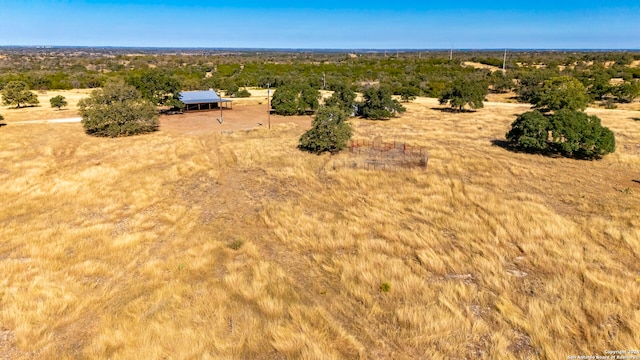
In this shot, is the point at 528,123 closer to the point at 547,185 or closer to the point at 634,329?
the point at 547,185

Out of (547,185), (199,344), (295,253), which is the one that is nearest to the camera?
(199,344)

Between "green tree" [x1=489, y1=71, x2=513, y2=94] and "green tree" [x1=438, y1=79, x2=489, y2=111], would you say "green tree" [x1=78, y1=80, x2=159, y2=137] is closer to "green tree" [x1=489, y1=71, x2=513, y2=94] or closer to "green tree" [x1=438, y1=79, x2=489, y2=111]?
"green tree" [x1=438, y1=79, x2=489, y2=111]

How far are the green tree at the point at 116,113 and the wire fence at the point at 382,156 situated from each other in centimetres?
2145

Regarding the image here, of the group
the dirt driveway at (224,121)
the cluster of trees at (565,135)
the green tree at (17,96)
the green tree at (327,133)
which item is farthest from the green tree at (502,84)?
the green tree at (17,96)

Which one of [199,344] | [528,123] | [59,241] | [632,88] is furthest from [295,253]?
[632,88]

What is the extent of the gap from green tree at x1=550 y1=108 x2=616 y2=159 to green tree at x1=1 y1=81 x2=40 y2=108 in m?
64.4

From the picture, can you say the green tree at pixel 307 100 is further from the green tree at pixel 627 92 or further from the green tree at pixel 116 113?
the green tree at pixel 627 92

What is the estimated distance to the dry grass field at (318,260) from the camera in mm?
9453

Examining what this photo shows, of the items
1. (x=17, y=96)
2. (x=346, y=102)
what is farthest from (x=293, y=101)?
(x=17, y=96)

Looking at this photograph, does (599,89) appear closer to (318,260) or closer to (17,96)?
(318,260)

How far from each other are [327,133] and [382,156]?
483 cm

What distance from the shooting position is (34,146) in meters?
31.4

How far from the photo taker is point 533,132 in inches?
1145

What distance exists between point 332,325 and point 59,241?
12053 mm
